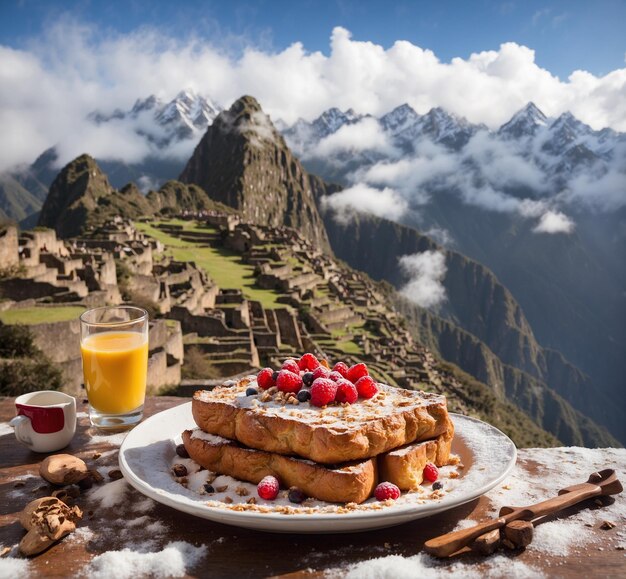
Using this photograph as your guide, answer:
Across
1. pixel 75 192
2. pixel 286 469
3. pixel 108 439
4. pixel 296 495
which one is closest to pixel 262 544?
pixel 296 495

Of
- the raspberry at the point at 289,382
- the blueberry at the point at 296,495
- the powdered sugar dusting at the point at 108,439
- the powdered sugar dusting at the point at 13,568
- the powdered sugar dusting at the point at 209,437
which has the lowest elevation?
the powdered sugar dusting at the point at 108,439

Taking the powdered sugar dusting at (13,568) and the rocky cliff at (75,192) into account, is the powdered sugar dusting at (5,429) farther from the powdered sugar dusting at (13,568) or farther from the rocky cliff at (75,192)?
the rocky cliff at (75,192)

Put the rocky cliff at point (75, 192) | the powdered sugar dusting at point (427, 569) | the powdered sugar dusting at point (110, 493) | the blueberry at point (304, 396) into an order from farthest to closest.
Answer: the rocky cliff at point (75, 192) → the blueberry at point (304, 396) → the powdered sugar dusting at point (110, 493) → the powdered sugar dusting at point (427, 569)

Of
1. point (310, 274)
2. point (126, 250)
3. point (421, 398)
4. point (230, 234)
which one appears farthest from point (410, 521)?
point (230, 234)

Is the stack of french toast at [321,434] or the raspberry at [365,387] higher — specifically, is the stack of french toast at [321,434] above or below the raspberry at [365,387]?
below

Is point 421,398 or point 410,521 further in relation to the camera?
point 421,398

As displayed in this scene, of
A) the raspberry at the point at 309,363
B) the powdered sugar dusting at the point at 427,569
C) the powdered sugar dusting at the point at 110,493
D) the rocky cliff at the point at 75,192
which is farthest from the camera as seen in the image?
the rocky cliff at the point at 75,192

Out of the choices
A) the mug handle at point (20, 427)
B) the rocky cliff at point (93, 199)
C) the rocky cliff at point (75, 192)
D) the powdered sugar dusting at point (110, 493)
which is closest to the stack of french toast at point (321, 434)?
the powdered sugar dusting at point (110, 493)

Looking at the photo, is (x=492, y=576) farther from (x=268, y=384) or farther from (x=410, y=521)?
(x=268, y=384)
